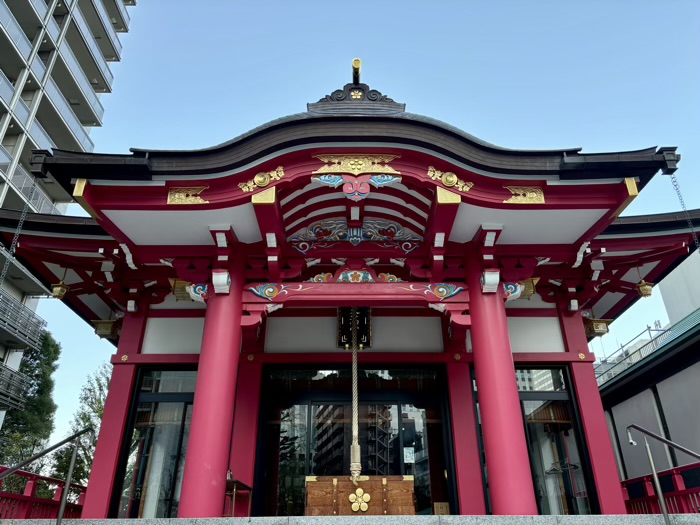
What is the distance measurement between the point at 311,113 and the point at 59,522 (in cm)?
578

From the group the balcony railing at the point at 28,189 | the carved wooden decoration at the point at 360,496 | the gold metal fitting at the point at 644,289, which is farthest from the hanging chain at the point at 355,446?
the balcony railing at the point at 28,189

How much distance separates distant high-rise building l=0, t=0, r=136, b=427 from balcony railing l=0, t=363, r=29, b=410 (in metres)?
0.04

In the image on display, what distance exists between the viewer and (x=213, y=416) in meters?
6.63

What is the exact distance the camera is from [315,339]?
9.38 meters

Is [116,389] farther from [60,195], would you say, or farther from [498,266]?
[60,195]

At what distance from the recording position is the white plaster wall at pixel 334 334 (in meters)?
9.34

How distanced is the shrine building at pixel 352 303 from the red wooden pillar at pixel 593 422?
0.03 metres

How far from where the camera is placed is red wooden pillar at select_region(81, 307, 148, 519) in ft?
26.5

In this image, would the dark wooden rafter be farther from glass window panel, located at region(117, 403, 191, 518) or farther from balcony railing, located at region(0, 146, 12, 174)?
balcony railing, located at region(0, 146, 12, 174)

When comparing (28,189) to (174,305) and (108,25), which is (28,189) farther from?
(174,305)

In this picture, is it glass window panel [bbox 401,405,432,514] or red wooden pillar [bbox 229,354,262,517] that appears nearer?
red wooden pillar [bbox 229,354,262,517]

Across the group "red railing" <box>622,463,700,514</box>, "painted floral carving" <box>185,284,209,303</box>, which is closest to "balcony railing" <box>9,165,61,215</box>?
"painted floral carving" <box>185,284,209,303</box>

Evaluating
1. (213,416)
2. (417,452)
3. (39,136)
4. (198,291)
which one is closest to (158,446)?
(213,416)

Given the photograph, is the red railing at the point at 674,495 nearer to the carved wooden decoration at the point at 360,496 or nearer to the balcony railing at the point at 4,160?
the carved wooden decoration at the point at 360,496
